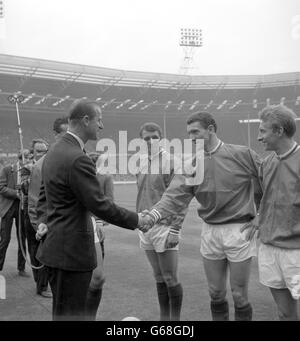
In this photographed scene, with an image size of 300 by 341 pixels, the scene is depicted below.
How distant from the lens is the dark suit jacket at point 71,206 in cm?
250

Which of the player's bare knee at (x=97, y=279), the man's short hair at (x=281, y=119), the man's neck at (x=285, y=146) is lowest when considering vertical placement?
the player's bare knee at (x=97, y=279)

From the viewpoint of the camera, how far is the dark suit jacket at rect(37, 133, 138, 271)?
2.50 metres

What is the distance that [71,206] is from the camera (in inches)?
100

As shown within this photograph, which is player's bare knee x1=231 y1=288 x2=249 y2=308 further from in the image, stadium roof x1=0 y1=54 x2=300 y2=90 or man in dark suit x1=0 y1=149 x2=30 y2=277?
stadium roof x1=0 y1=54 x2=300 y2=90

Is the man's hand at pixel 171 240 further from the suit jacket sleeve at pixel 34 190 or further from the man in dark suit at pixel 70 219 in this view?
the suit jacket sleeve at pixel 34 190

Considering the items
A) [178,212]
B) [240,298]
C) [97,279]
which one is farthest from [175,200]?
[97,279]

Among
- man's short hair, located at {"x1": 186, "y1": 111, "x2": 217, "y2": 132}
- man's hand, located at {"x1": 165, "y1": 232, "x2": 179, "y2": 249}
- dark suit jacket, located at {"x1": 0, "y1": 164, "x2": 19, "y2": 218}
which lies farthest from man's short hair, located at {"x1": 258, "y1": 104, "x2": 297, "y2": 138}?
dark suit jacket, located at {"x1": 0, "y1": 164, "x2": 19, "y2": 218}

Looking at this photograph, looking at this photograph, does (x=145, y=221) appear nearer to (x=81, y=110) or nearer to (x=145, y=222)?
(x=145, y=222)

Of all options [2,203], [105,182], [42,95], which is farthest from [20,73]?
[105,182]

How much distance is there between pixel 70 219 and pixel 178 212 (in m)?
1.24

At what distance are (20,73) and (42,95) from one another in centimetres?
403

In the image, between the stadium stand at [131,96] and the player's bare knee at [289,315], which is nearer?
the player's bare knee at [289,315]

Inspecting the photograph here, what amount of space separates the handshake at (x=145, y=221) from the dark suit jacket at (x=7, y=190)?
3.37 m

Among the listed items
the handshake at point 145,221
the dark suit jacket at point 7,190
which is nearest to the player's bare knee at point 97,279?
the handshake at point 145,221
